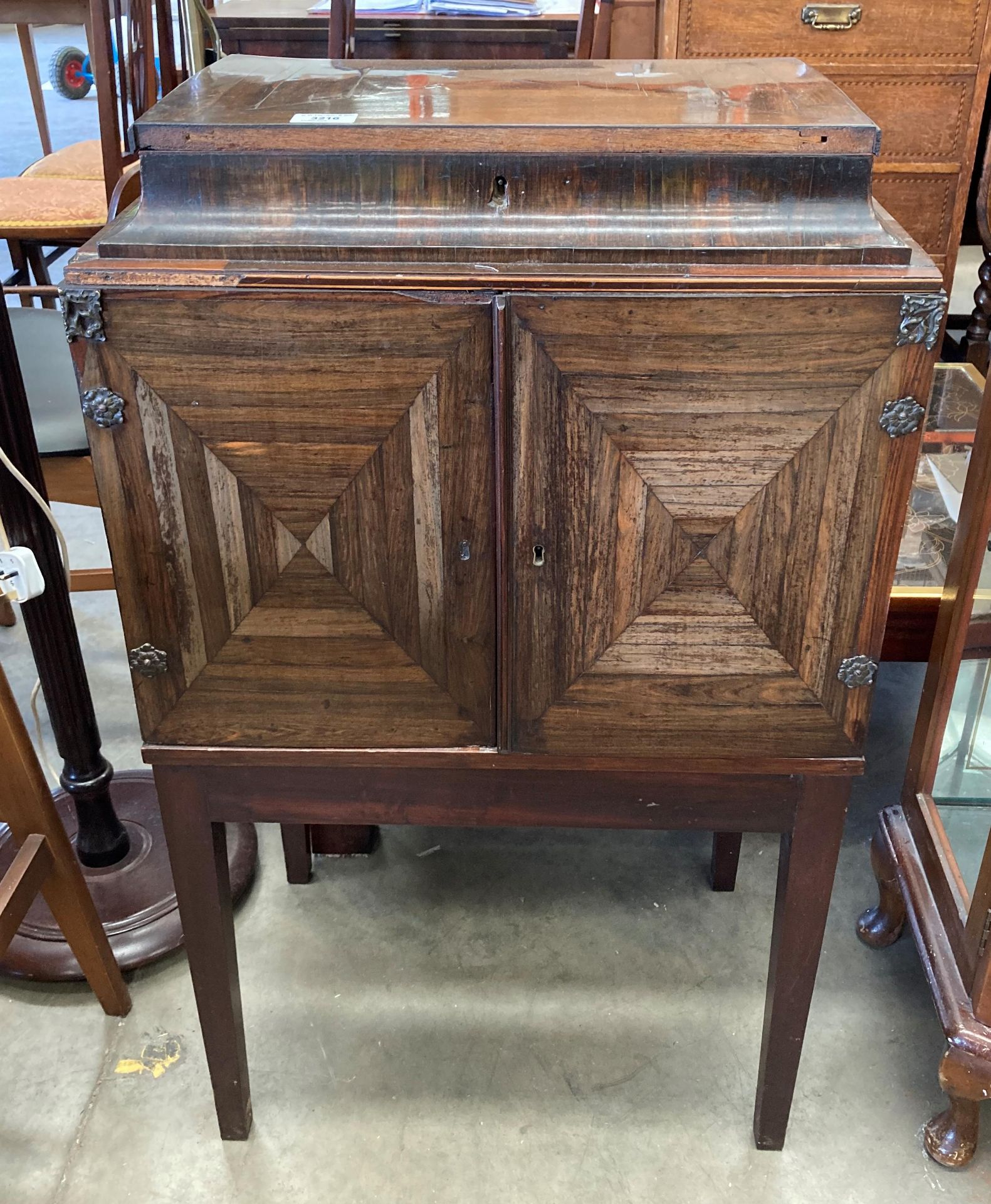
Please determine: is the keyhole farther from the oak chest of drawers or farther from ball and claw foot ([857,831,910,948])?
the oak chest of drawers

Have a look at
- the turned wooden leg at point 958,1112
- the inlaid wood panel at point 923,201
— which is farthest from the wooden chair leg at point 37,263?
the turned wooden leg at point 958,1112

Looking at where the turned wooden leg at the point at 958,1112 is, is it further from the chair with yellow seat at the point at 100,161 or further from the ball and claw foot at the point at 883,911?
the chair with yellow seat at the point at 100,161

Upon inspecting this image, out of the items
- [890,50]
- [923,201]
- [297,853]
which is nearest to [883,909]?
[297,853]

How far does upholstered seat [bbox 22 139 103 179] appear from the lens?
2764 mm

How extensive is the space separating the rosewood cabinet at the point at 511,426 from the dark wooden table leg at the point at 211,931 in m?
0.05

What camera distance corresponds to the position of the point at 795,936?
3.79 ft

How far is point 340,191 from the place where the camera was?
2.97 feet

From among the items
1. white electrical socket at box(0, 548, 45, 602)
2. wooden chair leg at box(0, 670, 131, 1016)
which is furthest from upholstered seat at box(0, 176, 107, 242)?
wooden chair leg at box(0, 670, 131, 1016)

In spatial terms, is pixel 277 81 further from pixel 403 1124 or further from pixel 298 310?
pixel 403 1124

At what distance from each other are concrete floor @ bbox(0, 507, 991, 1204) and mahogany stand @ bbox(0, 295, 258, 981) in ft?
0.15

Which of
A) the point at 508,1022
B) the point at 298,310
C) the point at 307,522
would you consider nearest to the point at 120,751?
the point at 508,1022

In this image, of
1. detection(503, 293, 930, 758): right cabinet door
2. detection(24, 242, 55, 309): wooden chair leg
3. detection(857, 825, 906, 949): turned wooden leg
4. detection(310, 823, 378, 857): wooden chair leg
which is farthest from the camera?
detection(24, 242, 55, 309): wooden chair leg

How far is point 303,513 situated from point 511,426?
190 millimetres

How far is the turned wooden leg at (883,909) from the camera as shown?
150cm
